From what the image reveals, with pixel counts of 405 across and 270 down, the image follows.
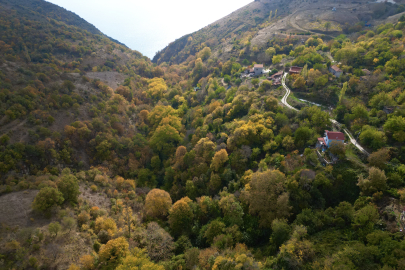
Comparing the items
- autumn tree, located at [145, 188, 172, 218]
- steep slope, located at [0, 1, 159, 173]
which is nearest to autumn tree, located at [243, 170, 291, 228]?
autumn tree, located at [145, 188, 172, 218]

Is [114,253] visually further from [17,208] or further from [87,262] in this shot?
[17,208]

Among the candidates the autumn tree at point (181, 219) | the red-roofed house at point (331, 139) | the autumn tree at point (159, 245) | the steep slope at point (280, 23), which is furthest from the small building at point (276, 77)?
the autumn tree at point (159, 245)

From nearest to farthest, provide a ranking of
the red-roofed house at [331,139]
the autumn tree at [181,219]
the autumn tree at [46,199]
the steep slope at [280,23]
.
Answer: the autumn tree at [46,199], the red-roofed house at [331,139], the autumn tree at [181,219], the steep slope at [280,23]

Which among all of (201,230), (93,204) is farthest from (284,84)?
(93,204)

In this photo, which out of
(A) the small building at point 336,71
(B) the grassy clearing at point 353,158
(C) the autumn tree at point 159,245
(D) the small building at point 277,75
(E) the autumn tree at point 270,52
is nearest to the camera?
(C) the autumn tree at point 159,245

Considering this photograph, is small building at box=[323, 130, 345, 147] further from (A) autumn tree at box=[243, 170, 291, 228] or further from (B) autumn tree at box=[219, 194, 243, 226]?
(B) autumn tree at box=[219, 194, 243, 226]

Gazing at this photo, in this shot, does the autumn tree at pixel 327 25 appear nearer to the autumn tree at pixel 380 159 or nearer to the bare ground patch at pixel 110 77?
the autumn tree at pixel 380 159
